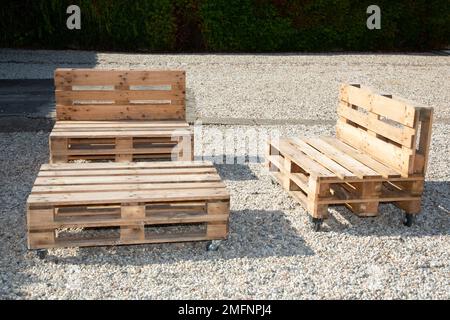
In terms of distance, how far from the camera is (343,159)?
5641 millimetres

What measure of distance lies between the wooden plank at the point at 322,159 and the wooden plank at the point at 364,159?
274 millimetres

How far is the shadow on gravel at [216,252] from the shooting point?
4.54m

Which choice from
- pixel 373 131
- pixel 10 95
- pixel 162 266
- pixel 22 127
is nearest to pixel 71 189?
pixel 162 266

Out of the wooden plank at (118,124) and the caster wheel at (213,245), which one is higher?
the wooden plank at (118,124)

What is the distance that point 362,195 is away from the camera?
5242mm

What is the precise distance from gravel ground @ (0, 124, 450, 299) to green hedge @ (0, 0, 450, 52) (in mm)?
12354

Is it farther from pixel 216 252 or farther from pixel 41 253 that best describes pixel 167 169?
pixel 41 253

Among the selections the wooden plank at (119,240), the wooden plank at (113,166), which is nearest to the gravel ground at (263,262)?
the wooden plank at (119,240)

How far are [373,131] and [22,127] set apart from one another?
5111mm

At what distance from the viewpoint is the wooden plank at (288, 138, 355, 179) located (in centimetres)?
519

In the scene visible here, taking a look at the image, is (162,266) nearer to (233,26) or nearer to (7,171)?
(7,171)

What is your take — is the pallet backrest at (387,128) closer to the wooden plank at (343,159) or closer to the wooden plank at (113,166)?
the wooden plank at (343,159)

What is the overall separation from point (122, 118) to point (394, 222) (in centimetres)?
341

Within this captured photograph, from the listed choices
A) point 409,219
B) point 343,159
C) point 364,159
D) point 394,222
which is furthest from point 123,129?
point 409,219
